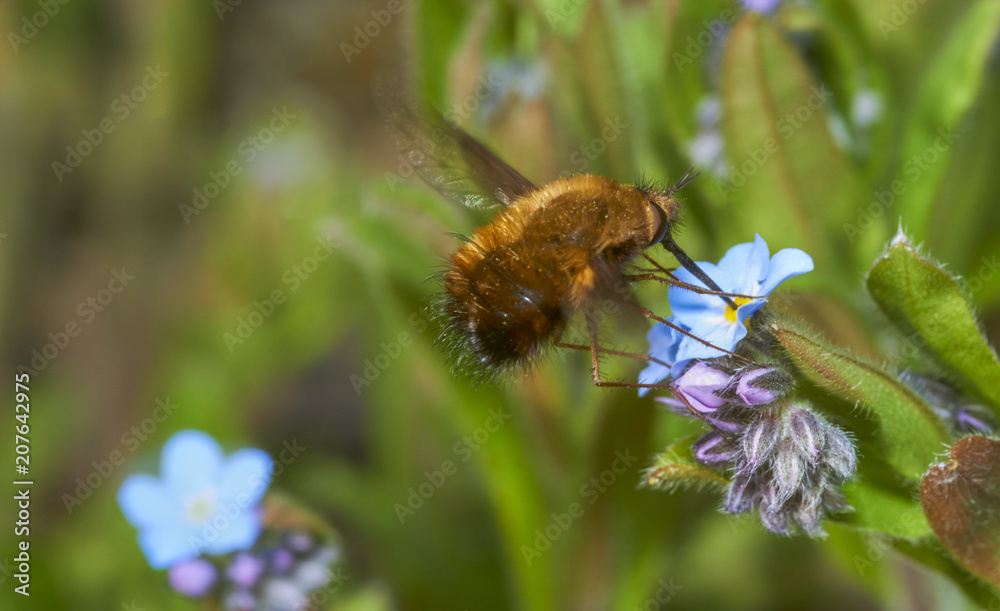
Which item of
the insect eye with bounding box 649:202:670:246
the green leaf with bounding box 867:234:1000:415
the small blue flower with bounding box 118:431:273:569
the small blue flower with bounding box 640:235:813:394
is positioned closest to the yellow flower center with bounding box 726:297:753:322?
the small blue flower with bounding box 640:235:813:394

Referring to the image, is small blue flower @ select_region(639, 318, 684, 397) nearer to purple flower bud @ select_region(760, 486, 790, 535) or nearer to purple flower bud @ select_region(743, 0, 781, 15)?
purple flower bud @ select_region(760, 486, 790, 535)

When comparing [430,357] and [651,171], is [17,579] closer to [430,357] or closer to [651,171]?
[430,357]

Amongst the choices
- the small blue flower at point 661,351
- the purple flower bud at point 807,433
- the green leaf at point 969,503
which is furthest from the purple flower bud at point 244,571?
the green leaf at point 969,503

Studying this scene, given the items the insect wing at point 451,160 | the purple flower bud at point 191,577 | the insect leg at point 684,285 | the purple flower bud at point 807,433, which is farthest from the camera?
the purple flower bud at point 191,577

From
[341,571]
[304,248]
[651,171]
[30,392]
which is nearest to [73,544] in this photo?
[30,392]

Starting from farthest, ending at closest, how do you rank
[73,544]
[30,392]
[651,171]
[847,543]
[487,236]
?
[30,392], [73,544], [651,171], [847,543], [487,236]

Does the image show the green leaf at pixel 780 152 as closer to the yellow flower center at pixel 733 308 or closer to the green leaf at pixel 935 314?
the green leaf at pixel 935 314
